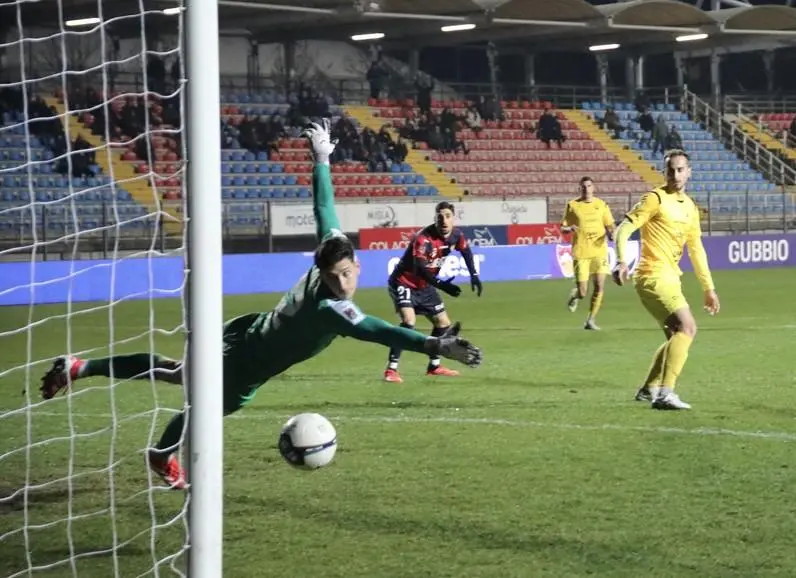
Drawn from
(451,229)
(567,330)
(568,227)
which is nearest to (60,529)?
(451,229)

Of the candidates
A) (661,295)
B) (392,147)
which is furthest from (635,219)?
(392,147)

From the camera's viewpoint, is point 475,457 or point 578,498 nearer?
point 578,498

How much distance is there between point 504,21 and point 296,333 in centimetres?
2615

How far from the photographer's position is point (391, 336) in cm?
637

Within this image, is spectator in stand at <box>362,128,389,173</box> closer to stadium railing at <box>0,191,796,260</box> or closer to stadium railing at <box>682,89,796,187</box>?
stadium railing at <box>0,191,796,260</box>

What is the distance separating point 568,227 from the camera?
711 inches

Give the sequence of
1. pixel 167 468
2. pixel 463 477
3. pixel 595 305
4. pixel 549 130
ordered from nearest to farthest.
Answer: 1. pixel 167 468
2. pixel 463 477
3. pixel 595 305
4. pixel 549 130

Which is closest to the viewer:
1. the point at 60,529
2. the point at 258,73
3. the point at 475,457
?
the point at 60,529

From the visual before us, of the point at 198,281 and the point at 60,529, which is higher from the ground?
the point at 198,281

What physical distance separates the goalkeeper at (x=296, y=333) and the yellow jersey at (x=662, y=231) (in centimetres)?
363

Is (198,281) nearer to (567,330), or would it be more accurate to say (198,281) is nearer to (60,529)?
(60,529)

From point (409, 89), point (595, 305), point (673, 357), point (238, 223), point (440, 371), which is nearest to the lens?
point (673, 357)

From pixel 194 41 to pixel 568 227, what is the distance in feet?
45.6

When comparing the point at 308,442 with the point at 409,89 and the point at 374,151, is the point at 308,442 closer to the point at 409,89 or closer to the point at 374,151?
the point at 374,151
